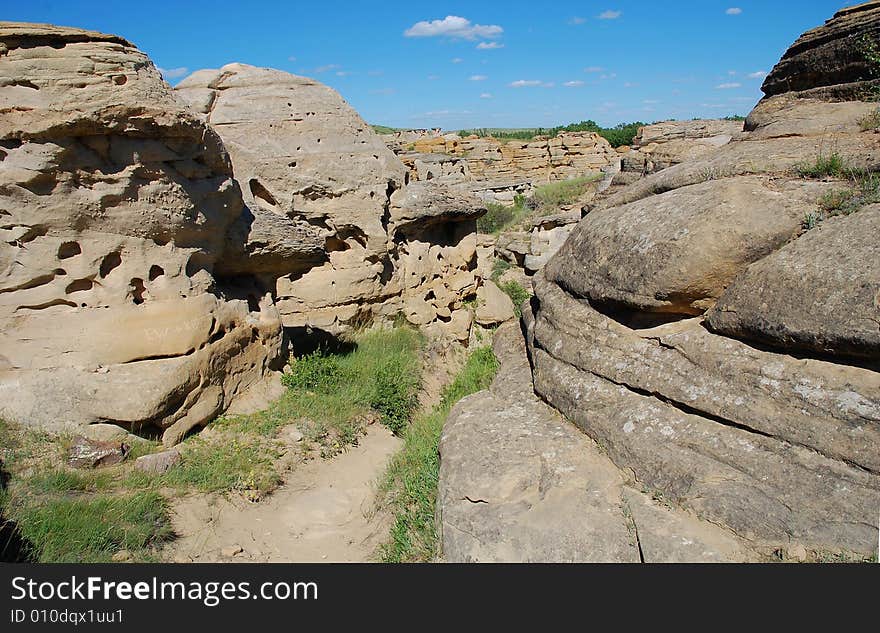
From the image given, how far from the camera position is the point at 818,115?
5797 mm

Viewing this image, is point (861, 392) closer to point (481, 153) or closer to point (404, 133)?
point (481, 153)

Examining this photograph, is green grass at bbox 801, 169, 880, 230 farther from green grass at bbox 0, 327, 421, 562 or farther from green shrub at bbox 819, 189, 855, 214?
green grass at bbox 0, 327, 421, 562

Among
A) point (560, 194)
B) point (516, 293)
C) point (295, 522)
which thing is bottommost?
point (295, 522)

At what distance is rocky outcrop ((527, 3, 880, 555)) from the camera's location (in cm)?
337

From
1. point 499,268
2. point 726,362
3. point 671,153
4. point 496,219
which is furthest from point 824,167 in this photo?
point 496,219

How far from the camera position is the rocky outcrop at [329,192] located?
26.7 feet

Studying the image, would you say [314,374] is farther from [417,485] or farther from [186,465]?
[417,485]

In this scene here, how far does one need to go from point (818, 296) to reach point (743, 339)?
0.56m

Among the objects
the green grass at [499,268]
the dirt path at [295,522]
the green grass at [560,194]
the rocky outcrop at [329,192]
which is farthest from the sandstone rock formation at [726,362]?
the green grass at [560,194]

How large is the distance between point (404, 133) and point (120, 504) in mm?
36017

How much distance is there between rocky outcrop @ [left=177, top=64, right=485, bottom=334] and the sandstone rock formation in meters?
3.67

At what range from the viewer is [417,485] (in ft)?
15.8

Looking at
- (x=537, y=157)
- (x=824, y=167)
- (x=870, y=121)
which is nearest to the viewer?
(x=824, y=167)
